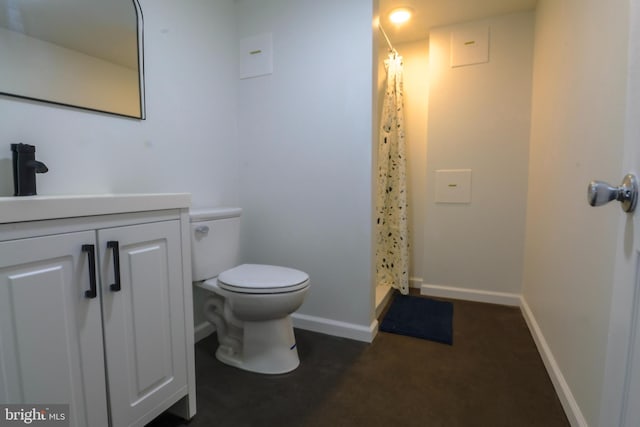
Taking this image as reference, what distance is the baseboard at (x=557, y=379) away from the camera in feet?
3.80

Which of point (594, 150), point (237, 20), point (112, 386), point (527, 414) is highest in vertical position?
point (237, 20)

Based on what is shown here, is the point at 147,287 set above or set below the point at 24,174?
below

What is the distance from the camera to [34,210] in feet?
2.47

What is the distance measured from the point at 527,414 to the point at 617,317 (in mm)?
954

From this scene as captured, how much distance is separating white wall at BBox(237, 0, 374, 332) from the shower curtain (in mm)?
657

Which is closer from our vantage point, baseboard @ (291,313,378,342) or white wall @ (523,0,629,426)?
white wall @ (523,0,629,426)

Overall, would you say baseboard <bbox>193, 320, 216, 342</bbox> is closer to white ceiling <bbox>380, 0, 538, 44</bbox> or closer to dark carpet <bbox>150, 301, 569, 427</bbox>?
dark carpet <bbox>150, 301, 569, 427</bbox>

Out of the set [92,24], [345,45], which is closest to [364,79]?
[345,45]

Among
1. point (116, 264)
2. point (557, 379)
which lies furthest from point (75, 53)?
point (557, 379)

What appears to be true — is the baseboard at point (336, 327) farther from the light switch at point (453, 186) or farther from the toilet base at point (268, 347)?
the light switch at point (453, 186)

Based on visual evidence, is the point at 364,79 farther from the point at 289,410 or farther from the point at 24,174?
the point at 289,410

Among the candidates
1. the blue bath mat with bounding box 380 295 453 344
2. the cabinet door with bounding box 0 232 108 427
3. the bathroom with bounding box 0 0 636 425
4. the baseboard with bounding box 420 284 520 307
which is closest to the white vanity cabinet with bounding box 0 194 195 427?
the cabinet door with bounding box 0 232 108 427

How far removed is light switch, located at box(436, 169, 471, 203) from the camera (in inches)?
97.1

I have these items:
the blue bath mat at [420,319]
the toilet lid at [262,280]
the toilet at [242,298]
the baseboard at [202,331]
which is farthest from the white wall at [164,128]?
the blue bath mat at [420,319]
